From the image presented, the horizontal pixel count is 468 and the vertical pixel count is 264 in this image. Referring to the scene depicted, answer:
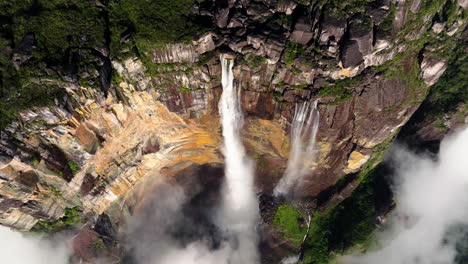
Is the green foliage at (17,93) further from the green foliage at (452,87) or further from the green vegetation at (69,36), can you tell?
the green foliage at (452,87)

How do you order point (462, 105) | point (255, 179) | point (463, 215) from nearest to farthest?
1. point (462, 105)
2. point (463, 215)
3. point (255, 179)

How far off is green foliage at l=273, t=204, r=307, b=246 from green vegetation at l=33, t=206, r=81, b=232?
17.6 meters

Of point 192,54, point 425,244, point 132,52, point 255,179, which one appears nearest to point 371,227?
point 425,244

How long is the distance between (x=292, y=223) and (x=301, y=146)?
7.98 meters

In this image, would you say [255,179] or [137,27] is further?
[255,179]

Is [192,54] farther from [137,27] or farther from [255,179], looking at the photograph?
[255,179]

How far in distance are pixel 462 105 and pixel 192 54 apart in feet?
68.5

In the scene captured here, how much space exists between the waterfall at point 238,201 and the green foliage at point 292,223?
Answer: 2.31 meters

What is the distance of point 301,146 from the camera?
21.9 metres

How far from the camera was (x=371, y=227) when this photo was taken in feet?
79.4

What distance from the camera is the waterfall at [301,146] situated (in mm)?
19734

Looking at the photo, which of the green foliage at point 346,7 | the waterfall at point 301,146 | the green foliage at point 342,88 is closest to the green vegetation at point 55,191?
the waterfall at point 301,146

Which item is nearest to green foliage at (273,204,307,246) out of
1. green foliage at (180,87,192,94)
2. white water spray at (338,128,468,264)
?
white water spray at (338,128,468,264)

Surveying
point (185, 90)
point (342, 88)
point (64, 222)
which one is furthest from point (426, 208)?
point (64, 222)
